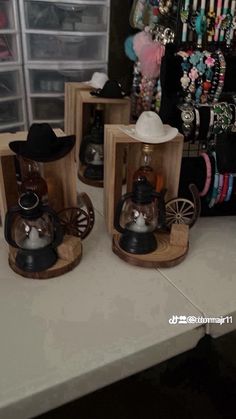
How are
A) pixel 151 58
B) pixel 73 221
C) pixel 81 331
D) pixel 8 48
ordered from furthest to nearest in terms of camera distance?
pixel 8 48 < pixel 151 58 < pixel 73 221 < pixel 81 331

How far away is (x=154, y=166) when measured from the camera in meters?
0.94

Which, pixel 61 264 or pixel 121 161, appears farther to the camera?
pixel 121 161

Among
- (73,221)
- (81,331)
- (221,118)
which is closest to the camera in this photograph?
(81,331)

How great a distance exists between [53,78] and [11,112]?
19cm

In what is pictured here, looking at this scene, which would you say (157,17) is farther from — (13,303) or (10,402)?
(10,402)

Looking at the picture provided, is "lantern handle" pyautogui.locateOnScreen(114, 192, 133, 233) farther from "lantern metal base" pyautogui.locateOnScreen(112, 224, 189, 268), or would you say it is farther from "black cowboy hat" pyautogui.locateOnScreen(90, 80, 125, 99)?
"black cowboy hat" pyautogui.locateOnScreen(90, 80, 125, 99)

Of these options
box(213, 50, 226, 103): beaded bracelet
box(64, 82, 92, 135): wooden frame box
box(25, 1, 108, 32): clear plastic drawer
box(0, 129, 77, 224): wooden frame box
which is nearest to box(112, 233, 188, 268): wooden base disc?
box(0, 129, 77, 224): wooden frame box

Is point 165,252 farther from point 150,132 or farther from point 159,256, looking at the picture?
point 150,132

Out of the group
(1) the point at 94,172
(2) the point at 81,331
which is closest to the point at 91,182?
(1) the point at 94,172

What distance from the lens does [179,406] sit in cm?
106

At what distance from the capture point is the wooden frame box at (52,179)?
0.83 m

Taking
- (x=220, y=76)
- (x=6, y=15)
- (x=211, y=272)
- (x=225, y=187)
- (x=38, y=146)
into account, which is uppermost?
(x=6, y=15)

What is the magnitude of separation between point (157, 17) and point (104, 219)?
0.68 meters

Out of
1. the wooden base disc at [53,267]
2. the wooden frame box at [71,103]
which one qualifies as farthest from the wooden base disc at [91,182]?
the wooden base disc at [53,267]
